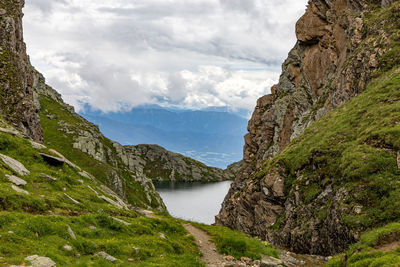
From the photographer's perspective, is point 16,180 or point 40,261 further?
point 16,180

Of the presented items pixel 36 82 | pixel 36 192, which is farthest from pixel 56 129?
pixel 36 192

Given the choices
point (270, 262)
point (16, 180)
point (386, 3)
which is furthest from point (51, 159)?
point (386, 3)

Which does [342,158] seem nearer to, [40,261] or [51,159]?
[40,261]

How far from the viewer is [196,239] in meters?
22.9

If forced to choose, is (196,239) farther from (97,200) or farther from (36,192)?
(36,192)

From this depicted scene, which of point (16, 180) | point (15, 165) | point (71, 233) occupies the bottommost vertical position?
point (71, 233)

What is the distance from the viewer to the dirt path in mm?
18422

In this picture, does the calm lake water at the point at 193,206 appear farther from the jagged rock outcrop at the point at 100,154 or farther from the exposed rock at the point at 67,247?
the exposed rock at the point at 67,247

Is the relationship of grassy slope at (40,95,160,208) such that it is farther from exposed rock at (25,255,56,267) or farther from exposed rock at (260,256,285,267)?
exposed rock at (25,255,56,267)

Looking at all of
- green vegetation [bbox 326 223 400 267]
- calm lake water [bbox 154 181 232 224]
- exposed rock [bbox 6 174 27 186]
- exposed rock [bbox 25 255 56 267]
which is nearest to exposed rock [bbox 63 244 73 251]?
exposed rock [bbox 25 255 56 267]

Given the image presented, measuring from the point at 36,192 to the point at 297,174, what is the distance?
95.0 ft

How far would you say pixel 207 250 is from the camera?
20.8 meters

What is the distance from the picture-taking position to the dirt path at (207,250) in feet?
60.4

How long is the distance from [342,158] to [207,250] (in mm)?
16772
